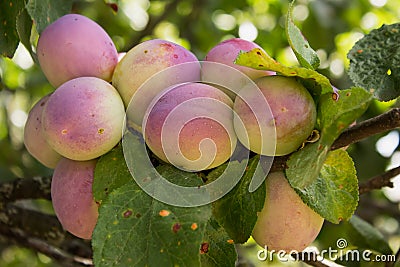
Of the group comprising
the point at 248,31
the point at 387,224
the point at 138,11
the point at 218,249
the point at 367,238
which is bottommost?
the point at 387,224

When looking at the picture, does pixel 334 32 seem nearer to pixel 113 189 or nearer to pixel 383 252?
pixel 383 252

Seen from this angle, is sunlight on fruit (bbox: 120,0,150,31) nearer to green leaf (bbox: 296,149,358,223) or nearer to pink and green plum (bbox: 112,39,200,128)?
pink and green plum (bbox: 112,39,200,128)

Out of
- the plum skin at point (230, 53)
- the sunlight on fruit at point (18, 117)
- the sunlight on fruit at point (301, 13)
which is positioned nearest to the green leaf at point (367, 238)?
the plum skin at point (230, 53)

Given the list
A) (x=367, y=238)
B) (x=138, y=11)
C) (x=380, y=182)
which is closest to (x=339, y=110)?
(x=380, y=182)

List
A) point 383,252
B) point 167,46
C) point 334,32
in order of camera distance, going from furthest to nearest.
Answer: point 334,32 → point 383,252 → point 167,46

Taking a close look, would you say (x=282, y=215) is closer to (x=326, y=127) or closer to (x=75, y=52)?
(x=326, y=127)

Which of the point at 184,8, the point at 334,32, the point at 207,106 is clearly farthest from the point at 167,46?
the point at 184,8

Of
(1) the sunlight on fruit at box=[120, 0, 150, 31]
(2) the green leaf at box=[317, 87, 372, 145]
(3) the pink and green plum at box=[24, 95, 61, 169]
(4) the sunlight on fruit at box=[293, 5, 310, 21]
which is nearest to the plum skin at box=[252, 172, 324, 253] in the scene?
(2) the green leaf at box=[317, 87, 372, 145]
